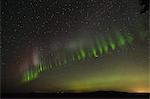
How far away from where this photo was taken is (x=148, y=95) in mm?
22594

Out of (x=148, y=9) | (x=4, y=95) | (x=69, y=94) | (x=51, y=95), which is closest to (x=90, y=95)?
(x=69, y=94)

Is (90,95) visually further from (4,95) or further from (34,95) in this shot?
(4,95)

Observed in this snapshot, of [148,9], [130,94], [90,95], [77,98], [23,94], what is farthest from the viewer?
[130,94]

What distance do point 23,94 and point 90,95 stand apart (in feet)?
19.9

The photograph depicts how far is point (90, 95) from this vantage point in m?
26.0

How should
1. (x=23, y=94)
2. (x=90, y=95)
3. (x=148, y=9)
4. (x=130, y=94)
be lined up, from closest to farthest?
(x=148, y=9) → (x=23, y=94) → (x=90, y=95) → (x=130, y=94)

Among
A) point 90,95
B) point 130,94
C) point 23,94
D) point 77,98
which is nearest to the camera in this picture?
point 77,98

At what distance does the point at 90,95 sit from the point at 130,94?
447 centimetres

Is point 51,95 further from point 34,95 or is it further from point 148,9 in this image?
point 148,9

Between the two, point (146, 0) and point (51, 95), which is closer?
point (146, 0)

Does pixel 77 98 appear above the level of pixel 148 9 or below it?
below

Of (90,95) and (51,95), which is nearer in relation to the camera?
(90,95)

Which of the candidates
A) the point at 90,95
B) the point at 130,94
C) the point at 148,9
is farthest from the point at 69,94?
the point at 148,9

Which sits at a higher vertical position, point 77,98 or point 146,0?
point 146,0
